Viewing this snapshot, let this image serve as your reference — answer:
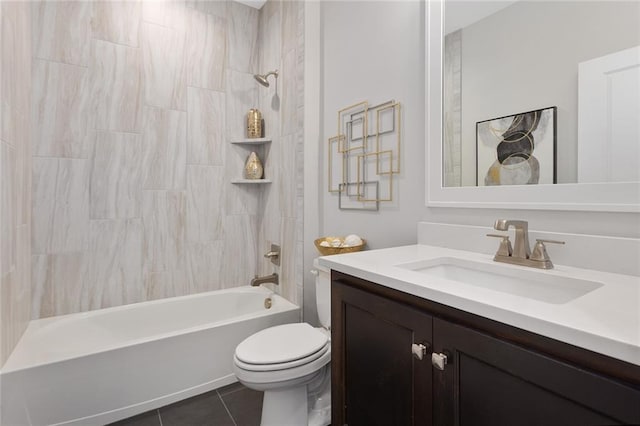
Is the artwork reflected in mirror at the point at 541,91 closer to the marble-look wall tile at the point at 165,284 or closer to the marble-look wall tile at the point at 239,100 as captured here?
the marble-look wall tile at the point at 239,100

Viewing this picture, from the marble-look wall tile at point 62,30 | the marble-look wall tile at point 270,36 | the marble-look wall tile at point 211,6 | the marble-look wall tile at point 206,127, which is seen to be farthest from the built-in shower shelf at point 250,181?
the marble-look wall tile at point 211,6

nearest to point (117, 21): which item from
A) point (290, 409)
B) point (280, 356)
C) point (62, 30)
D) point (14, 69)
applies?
point (62, 30)

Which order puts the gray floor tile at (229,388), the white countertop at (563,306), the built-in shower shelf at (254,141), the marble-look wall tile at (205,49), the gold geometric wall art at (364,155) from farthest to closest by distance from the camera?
the built-in shower shelf at (254,141)
the marble-look wall tile at (205,49)
the gray floor tile at (229,388)
the gold geometric wall art at (364,155)
the white countertop at (563,306)

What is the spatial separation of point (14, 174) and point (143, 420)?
140cm

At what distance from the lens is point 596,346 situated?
50 cm

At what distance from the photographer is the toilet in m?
1.32

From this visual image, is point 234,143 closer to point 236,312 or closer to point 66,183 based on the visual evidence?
point 66,183

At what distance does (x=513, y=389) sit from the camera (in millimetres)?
619

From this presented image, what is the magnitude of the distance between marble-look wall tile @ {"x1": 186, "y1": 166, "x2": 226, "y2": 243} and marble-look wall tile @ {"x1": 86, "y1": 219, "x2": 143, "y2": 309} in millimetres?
363

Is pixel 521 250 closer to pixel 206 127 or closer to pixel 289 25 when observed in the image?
pixel 289 25

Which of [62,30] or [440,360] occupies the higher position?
[62,30]

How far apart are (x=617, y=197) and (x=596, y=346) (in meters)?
0.63

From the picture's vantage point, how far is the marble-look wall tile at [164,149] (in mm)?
2242

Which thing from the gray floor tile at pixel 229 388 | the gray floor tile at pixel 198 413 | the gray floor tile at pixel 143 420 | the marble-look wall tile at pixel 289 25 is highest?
the marble-look wall tile at pixel 289 25
